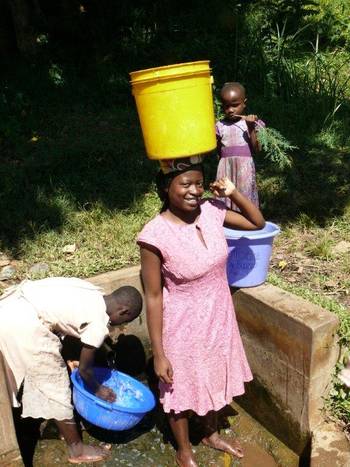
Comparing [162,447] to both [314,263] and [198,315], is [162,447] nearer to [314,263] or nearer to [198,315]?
[198,315]

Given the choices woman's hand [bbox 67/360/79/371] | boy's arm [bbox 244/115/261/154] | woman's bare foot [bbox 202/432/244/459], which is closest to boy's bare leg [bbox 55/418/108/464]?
woman's hand [bbox 67/360/79/371]

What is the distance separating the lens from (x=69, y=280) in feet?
8.89

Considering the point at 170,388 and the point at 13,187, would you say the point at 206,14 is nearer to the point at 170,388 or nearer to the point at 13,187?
the point at 13,187

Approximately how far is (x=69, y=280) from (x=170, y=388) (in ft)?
2.58

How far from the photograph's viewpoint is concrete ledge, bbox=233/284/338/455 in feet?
8.54

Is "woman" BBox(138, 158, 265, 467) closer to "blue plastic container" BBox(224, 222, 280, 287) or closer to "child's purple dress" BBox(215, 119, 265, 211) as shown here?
"blue plastic container" BBox(224, 222, 280, 287)

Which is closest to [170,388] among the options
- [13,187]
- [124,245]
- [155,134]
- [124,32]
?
[155,134]

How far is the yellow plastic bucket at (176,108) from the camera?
2264 millimetres

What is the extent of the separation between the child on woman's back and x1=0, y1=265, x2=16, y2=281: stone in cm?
Answer: 167

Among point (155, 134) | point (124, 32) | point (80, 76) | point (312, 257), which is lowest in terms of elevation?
point (312, 257)

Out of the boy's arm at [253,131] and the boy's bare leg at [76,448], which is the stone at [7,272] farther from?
the boy's arm at [253,131]

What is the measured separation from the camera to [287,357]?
2752 millimetres

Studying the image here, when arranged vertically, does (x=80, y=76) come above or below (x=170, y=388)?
above

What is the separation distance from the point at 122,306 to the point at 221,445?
1.02m
